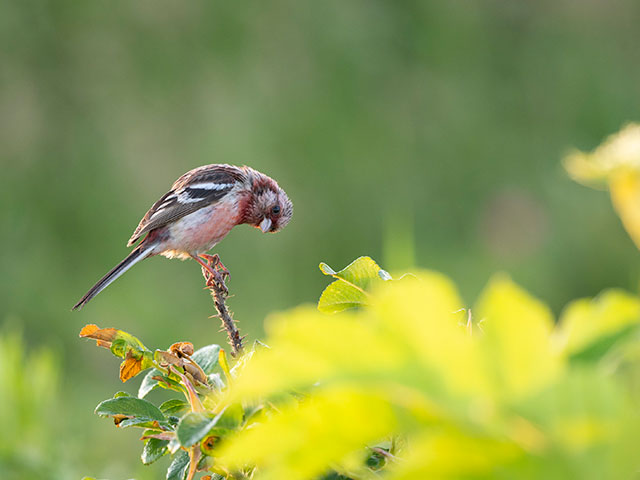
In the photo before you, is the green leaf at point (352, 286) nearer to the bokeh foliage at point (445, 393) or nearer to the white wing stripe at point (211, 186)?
the bokeh foliage at point (445, 393)

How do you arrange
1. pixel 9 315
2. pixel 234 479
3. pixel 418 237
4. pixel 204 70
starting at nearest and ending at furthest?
pixel 234 479 → pixel 9 315 → pixel 418 237 → pixel 204 70

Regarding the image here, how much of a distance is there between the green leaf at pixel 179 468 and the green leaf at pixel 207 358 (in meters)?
0.08

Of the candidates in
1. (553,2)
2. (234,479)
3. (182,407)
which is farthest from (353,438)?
(553,2)

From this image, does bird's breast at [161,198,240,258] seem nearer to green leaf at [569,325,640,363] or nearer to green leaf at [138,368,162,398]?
green leaf at [138,368,162,398]

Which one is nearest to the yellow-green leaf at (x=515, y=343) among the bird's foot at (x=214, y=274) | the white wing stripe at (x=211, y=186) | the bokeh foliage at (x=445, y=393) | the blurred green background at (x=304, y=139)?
the bokeh foliage at (x=445, y=393)

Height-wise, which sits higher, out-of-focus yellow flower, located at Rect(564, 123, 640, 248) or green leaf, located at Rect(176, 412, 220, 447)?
out-of-focus yellow flower, located at Rect(564, 123, 640, 248)

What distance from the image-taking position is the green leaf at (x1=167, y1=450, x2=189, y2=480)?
56 centimetres

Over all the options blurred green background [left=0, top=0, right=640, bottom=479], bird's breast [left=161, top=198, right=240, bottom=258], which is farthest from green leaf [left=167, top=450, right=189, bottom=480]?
blurred green background [left=0, top=0, right=640, bottom=479]

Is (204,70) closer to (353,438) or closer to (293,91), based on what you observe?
(293,91)

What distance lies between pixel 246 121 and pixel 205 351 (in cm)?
428

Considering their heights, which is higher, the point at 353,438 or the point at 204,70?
the point at 204,70

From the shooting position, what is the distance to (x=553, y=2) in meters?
5.52

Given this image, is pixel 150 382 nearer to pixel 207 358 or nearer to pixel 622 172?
→ pixel 207 358

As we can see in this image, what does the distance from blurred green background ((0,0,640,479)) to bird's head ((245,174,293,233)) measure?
2.12 metres
